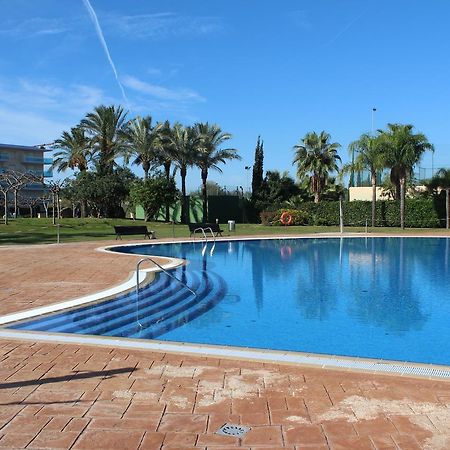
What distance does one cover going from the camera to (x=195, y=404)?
4250 millimetres

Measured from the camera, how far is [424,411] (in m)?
4.04

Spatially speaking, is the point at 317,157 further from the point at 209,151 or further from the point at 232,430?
the point at 232,430

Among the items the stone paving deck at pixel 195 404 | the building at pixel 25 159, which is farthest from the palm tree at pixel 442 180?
the building at pixel 25 159

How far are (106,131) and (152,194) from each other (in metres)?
6.64

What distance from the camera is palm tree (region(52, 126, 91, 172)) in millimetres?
42906

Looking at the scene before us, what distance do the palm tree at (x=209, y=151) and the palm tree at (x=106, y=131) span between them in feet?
19.2

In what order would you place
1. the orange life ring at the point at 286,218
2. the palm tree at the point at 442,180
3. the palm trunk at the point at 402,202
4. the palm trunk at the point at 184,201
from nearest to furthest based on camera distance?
1. the palm trunk at the point at 402,202
2. the palm tree at the point at 442,180
3. the orange life ring at the point at 286,218
4. the palm trunk at the point at 184,201

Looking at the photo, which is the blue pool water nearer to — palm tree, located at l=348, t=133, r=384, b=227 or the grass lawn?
the grass lawn

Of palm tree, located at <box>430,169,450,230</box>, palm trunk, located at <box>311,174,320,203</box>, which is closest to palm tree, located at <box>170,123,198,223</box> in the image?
palm trunk, located at <box>311,174,320,203</box>

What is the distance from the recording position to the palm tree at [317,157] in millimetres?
43000

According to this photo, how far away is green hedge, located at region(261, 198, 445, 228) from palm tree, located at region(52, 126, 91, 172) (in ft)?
52.8

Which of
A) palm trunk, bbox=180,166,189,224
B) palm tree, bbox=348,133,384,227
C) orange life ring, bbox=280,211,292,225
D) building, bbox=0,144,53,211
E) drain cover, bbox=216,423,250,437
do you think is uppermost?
building, bbox=0,144,53,211

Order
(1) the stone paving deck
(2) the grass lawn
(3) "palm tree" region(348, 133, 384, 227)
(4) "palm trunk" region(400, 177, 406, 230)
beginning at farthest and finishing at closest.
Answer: (3) "palm tree" region(348, 133, 384, 227) < (4) "palm trunk" region(400, 177, 406, 230) < (2) the grass lawn < (1) the stone paving deck

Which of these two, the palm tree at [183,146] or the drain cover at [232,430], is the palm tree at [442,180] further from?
the drain cover at [232,430]
